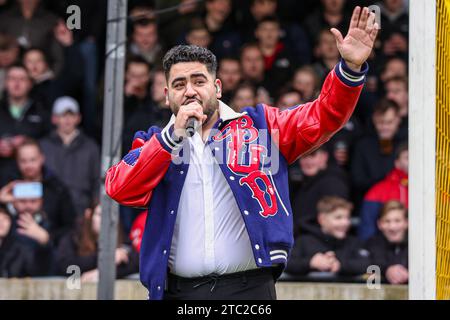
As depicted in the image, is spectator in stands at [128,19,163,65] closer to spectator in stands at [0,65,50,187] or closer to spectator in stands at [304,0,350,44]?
spectator in stands at [0,65,50,187]

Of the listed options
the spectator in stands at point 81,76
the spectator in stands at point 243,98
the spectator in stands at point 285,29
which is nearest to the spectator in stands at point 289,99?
the spectator in stands at point 243,98

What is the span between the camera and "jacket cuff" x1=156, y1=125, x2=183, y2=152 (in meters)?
6.96

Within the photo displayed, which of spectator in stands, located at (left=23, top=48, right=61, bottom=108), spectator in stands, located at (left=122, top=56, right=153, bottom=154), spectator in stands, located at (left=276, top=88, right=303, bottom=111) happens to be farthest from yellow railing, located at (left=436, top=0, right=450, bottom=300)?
spectator in stands, located at (left=23, top=48, right=61, bottom=108)

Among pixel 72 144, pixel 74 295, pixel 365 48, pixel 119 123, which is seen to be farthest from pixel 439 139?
pixel 72 144

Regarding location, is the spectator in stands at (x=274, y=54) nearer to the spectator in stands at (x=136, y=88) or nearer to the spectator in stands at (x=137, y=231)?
the spectator in stands at (x=136, y=88)

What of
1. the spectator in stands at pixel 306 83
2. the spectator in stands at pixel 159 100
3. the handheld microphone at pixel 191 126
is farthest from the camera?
the spectator in stands at pixel 306 83

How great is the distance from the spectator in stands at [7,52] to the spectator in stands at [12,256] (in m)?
2.00

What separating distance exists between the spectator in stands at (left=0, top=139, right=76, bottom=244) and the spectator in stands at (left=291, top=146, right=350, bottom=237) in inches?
79.0

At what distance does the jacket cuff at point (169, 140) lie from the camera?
696 cm

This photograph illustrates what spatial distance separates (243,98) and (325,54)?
3.69 ft

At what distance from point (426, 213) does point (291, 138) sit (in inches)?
31.3

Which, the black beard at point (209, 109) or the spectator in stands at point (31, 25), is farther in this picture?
the spectator in stands at point (31, 25)

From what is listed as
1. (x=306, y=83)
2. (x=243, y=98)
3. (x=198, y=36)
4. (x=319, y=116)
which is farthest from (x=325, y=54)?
(x=319, y=116)

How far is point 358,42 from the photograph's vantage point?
700 centimetres
